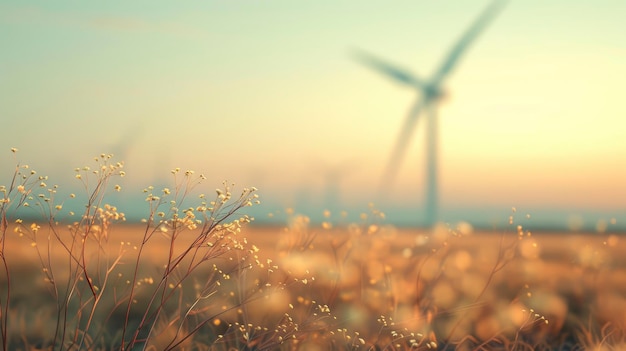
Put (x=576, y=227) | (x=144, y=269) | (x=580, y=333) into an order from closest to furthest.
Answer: (x=580, y=333) → (x=576, y=227) → (x=144, y=269)

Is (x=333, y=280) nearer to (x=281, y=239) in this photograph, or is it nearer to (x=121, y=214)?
(x=281, y=239)

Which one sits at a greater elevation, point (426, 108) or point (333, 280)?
point (426, 108)

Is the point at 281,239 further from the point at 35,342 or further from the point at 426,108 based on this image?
the point at 426,108

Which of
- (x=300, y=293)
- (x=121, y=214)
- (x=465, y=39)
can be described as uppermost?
(x=465, y=39)

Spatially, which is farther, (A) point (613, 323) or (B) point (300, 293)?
(B) point (300, 293)

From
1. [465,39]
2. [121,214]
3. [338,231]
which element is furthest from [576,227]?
[465,39]

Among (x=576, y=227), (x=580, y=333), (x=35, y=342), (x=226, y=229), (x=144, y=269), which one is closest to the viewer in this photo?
(x=226, y=229)

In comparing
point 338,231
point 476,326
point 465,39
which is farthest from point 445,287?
point 465,39
